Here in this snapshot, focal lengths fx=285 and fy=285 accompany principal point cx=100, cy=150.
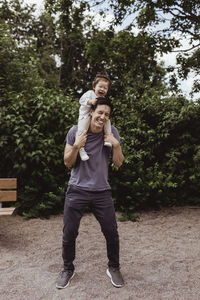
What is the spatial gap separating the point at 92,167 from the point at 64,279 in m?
1.16

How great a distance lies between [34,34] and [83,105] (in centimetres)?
2206

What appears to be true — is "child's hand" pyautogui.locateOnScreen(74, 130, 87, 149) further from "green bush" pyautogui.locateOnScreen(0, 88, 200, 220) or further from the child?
"green bush" pyautogui.locateOnScreen(0, 88, 200, 220)

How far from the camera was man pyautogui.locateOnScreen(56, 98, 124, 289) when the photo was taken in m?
2.71

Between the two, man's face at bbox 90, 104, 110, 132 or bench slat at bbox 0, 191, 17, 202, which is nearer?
man's face at bbox 90, 104, 110, 132

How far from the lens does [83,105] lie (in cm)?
294

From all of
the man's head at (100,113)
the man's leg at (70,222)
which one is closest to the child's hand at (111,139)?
the man's head at (100,113)

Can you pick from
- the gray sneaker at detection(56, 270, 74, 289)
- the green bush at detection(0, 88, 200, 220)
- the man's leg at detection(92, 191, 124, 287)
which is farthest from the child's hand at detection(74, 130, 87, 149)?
the green bush at detection(0, 88, 200, 220)

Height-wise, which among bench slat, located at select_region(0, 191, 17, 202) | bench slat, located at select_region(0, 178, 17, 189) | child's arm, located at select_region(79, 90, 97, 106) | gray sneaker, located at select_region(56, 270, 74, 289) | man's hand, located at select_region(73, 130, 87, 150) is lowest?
gray sneaker, located at select_region(56, 270, 74, 289)

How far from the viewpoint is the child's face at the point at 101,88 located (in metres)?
2.89

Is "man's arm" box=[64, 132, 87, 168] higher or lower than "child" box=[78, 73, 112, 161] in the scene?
lower

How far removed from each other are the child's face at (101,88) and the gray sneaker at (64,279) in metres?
1.85

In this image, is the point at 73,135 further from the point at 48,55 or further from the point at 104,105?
the point at 48,55

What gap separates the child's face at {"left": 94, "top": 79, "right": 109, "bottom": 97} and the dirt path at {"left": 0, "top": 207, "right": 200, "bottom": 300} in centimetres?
194

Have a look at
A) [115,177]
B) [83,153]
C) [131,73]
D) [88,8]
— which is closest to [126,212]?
[115,177]
